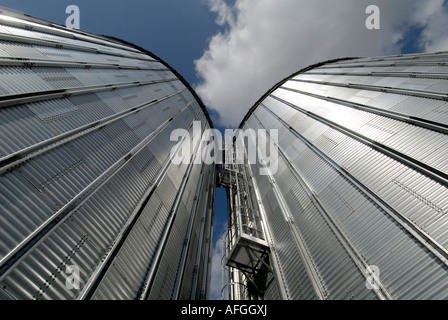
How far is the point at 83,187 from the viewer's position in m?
6.88

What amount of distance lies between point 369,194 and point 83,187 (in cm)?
880

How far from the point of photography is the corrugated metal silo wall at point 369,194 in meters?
5.79

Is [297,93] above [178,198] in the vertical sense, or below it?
above

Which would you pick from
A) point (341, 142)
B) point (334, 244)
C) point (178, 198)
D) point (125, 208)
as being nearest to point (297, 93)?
point (341, 142)

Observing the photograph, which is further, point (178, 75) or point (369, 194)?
point (178, 75)

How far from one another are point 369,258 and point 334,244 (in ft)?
3.83

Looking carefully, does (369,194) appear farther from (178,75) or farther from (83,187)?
(178,75)

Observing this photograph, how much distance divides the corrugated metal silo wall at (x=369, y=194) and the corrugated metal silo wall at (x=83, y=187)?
14.9 feet

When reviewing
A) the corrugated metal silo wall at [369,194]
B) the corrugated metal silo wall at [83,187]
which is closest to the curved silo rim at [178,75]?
the corrugated metal silo wall at [83,187]

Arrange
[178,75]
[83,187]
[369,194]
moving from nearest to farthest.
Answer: [83,187], [369,194], [178,75]

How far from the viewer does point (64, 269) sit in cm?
528

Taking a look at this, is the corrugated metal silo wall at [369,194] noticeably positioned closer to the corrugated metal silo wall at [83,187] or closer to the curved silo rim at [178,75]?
the corrugated metal silo wall at [83,187]

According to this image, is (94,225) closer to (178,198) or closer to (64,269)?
(64,269)

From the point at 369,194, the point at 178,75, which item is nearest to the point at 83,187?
the point at 369,194
